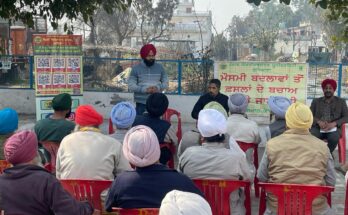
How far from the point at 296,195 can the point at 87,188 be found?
1.45m

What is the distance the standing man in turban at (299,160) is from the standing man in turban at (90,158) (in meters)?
1.12

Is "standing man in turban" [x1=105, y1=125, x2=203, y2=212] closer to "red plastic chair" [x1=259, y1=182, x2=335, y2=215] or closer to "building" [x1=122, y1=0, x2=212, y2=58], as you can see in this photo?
"red plastic chair" [x1=259, y1=182, x2=335, y2=215]

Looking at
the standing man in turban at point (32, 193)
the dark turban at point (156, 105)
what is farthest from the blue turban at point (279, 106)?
the standing man in turban at point (32, 193)

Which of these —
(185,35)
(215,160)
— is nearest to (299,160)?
(215,160)

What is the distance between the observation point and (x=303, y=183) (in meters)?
3.83

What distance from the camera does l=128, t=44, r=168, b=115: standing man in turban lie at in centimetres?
709

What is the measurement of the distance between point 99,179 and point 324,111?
161 inches

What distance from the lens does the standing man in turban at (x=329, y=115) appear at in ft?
22.4

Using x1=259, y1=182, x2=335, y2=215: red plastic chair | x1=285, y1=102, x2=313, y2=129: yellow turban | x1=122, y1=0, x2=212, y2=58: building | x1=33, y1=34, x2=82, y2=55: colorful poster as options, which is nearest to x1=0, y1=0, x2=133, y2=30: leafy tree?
x1=33, y1=34, x2=82, y2=55: colorful poster

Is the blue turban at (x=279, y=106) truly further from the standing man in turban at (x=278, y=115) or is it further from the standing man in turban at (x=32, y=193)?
the standing man in turban at (x=32, y=193)

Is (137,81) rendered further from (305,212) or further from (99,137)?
(305,212)

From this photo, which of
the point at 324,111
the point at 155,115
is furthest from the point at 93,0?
the point at 324,111

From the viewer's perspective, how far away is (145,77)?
7.17 m

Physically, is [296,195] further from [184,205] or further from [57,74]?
[57,74]
